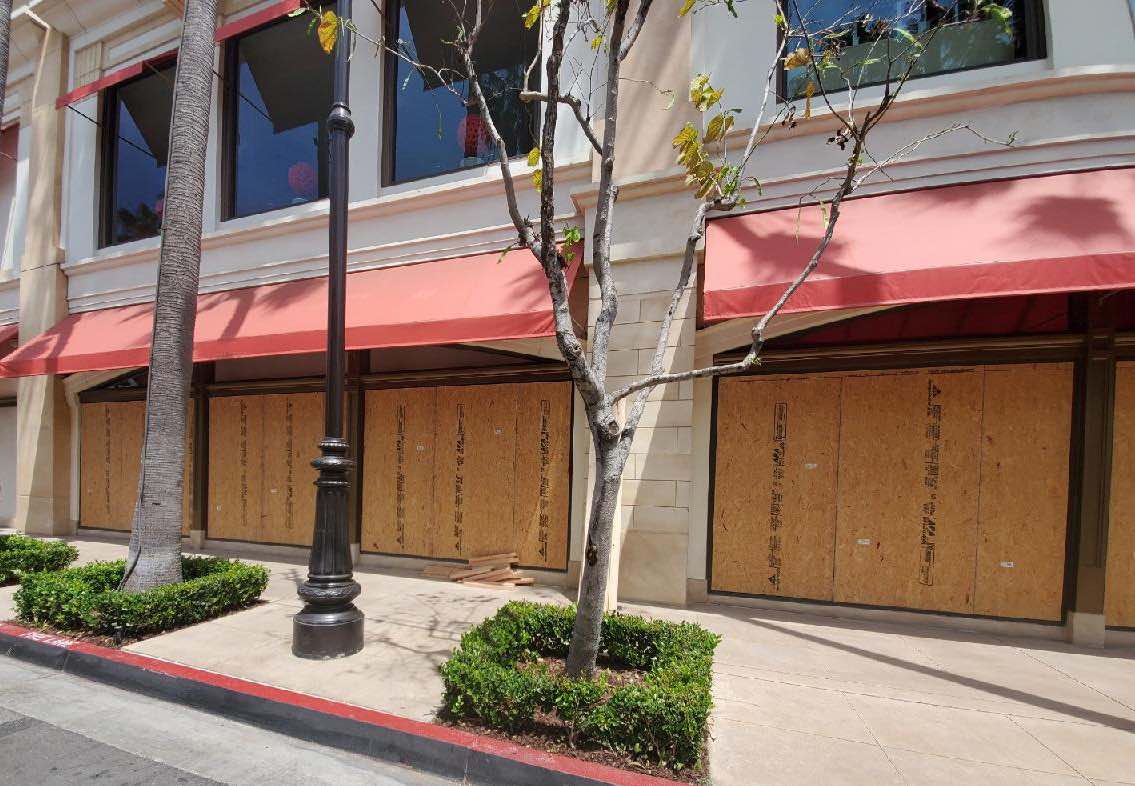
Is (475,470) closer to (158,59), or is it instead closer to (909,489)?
(909,489)

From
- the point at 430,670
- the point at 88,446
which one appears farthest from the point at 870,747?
the point at 88,446

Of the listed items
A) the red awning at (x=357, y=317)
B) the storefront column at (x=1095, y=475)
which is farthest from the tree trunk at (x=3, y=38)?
the storefront column at (x=1095, y=475)

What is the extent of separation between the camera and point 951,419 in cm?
618

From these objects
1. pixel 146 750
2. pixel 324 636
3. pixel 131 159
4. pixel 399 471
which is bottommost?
pixel 146 750

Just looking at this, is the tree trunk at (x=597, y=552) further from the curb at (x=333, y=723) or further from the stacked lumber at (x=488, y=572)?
the stacked lumber at (x=488, y=572)

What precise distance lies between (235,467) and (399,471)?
3659 millimetres

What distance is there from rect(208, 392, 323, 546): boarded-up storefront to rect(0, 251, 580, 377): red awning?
1665 mm

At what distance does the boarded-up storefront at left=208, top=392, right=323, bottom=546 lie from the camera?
370 inches

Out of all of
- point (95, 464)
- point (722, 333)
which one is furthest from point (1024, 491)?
point (95, 464)

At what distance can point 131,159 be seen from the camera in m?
11.4

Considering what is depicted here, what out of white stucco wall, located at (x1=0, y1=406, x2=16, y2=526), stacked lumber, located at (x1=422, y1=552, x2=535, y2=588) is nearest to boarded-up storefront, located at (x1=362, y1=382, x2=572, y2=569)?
stacked lumber, located at (x1=422, y1=552, x2=535, y2=588)

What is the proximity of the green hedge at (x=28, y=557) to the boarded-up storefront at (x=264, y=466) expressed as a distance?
231cm

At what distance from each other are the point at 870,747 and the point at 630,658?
1720 mm

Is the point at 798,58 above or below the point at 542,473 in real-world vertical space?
above
